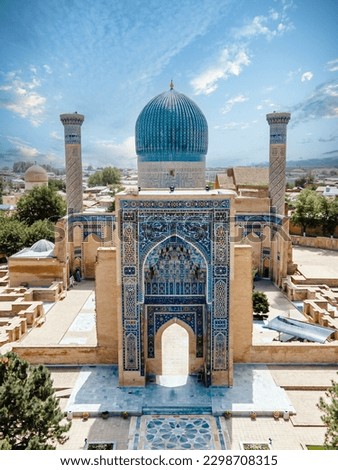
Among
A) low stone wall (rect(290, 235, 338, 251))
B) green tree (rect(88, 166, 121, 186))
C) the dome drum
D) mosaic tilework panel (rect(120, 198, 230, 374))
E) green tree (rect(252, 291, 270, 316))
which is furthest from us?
green tree (rect(88, 166, 121, 186))

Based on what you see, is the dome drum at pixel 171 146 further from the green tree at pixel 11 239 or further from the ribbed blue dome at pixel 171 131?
the green tree at pixel 11 239

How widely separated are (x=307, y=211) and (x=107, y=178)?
2384 centimetres

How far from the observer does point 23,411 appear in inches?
152

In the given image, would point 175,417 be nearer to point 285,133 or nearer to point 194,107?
point 194,107

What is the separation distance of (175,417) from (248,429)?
2.75 ft

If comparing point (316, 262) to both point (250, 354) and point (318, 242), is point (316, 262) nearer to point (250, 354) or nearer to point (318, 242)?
point (318, 242)

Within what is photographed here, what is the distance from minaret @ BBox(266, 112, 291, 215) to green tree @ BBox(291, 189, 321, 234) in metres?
4.49

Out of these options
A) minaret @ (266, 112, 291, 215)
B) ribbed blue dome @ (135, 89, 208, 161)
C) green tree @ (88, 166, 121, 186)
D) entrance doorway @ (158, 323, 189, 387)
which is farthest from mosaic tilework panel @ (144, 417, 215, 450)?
green tree @ (88, 166, 121, 186)

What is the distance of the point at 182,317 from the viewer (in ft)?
19.5

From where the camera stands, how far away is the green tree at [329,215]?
607 inches

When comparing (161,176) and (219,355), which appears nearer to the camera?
(219,355)

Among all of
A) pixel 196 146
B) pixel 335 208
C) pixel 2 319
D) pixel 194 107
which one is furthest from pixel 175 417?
pixel 335 208

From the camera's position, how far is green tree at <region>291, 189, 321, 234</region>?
15.7 meters

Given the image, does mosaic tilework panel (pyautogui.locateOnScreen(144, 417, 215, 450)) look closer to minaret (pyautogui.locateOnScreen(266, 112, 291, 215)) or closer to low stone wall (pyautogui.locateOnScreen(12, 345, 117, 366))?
low stone wall (pyautogui.locateOnScreen(12, 345, 117, 366))
